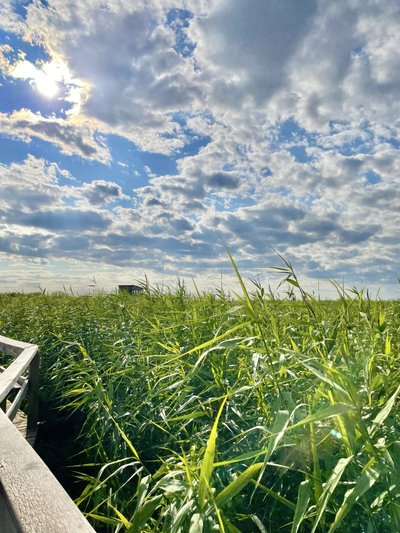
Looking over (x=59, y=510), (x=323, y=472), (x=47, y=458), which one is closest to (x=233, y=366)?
(x=323, y=472)

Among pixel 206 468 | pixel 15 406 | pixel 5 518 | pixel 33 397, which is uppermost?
pixel 206 468

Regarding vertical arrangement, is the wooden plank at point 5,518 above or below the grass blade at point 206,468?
below

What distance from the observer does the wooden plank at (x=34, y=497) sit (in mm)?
1366

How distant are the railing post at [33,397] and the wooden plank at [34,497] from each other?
12.9ft

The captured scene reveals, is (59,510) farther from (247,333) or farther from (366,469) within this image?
(247,333)

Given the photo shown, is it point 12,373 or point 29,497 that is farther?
point 12,373

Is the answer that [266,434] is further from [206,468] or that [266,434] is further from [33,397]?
[33,397]

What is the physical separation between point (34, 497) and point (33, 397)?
15.4 feet

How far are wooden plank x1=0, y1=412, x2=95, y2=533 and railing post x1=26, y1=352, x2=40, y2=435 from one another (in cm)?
394

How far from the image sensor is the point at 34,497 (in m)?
1.54

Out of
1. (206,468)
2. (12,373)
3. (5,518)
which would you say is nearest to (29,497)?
(5,518)

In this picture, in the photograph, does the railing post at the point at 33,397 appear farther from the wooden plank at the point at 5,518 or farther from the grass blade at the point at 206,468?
the grass blade at the point at 206,468

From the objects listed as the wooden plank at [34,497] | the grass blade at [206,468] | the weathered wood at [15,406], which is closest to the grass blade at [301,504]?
the grass blade at [206,468]

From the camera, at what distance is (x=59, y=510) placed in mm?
1431
